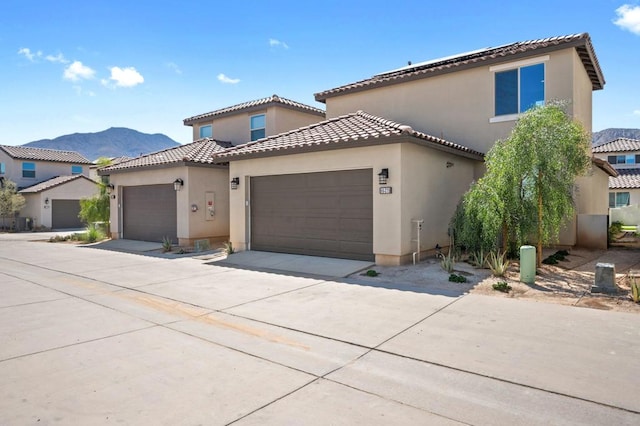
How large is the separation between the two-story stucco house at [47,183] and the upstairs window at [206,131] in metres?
16.4

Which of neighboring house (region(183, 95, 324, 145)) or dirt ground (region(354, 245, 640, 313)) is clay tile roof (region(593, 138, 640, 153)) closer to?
neighboring house (region(183, 95, 324, 145))

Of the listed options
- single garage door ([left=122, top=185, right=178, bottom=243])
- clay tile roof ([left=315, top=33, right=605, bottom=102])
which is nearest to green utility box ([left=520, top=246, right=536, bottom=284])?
clay tile roof ([left=315, top=33, right=605, bottom=102])

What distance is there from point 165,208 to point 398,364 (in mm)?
14839

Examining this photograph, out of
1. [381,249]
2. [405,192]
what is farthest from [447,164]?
[381,249]

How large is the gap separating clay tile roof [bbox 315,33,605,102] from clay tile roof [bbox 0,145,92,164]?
31.2 metres

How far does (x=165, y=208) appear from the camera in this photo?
56.0ft

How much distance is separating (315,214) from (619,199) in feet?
109

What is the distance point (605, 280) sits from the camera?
7551mm

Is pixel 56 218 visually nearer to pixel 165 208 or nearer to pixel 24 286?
pixel 165 208

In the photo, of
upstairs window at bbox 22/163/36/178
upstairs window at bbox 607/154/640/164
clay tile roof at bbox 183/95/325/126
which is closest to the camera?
clay tile roof at bbox 183/95/325/126

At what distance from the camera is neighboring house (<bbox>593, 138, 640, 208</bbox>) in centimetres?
3206

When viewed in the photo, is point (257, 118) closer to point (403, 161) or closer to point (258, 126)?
point (258, 126)

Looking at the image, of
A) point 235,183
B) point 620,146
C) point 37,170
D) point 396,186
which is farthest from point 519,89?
point 37,170


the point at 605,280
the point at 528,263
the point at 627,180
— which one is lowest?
the point at 605,280
